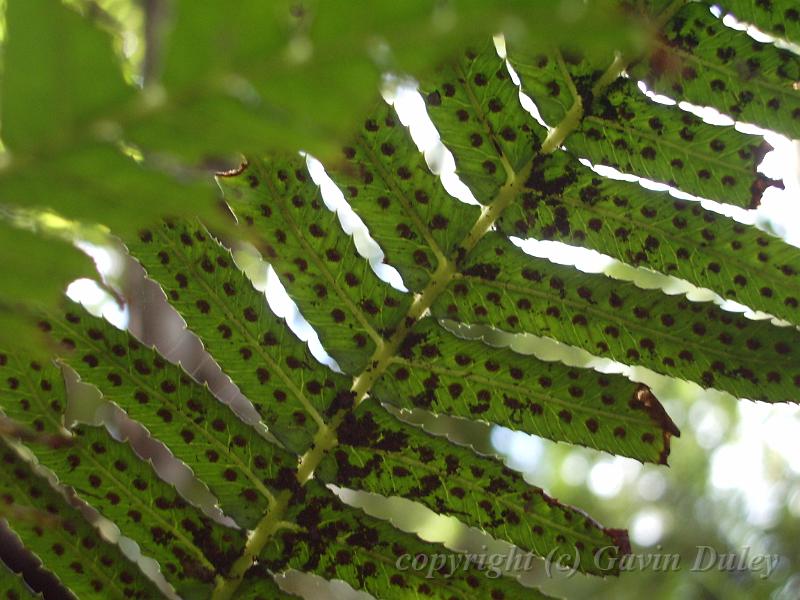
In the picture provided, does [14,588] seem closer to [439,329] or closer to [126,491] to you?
[126,491]

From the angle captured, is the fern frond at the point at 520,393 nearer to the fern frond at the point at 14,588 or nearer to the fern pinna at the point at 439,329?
the fern pinna at the point at 439,329

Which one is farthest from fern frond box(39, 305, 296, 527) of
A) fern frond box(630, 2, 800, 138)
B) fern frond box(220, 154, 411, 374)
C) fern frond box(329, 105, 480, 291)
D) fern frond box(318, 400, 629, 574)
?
fern frond box(630, 2, 800, 138)

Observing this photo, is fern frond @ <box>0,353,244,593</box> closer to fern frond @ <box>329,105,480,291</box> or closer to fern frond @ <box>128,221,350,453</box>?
fern frond @ <box>128,221,350,453</box>

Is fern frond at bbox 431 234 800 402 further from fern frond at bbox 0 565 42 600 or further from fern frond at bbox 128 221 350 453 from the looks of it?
fern frond at bbox 0 565 42 600

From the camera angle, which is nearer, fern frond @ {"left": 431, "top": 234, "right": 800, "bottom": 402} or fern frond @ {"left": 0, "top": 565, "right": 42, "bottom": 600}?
fern frond @ {"left": 0, "top": 565, "right": 42, "bottom": 600}

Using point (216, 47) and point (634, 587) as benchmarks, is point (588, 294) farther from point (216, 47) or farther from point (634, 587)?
point (634, 587)

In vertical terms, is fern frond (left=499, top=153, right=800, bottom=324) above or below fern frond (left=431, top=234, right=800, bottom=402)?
above

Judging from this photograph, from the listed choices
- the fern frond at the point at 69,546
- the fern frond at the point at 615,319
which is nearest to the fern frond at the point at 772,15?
the fern frond at the point at 615,319

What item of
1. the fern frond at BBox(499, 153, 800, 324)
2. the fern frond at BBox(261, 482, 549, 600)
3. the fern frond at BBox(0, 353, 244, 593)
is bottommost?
the fern frond at BBox(0, 353, 244, 593)

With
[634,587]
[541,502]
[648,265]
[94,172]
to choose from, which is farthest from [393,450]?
[634,587]
